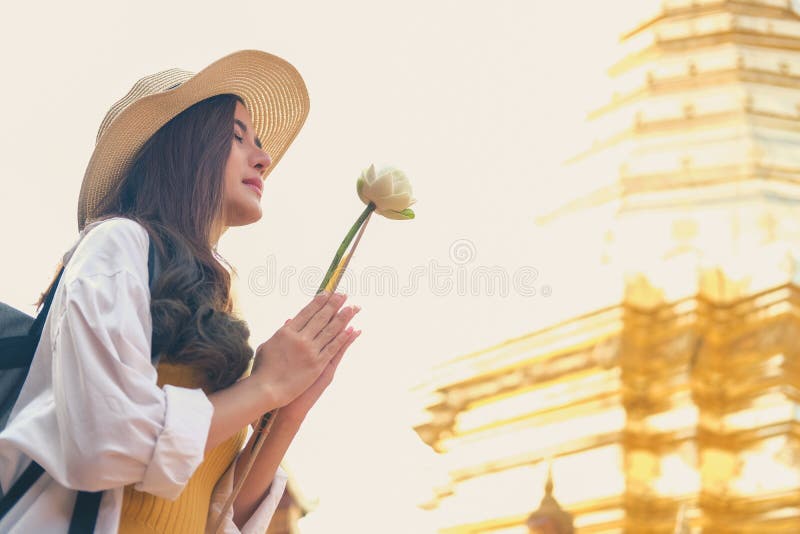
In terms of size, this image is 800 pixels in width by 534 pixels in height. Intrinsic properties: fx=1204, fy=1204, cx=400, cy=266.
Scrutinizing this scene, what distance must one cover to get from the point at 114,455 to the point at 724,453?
21.8 feet

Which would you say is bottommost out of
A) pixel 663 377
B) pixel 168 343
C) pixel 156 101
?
pixel 168 343

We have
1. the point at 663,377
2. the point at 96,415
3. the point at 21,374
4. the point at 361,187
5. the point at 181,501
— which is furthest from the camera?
the point at 663,377

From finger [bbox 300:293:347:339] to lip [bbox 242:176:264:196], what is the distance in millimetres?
344

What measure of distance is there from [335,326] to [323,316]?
27 mm

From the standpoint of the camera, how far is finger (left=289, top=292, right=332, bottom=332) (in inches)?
79.7

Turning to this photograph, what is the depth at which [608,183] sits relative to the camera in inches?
395

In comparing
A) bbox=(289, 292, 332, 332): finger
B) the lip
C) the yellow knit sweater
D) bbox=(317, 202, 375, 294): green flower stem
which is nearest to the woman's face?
the lip

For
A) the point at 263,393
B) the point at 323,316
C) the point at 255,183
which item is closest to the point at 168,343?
the point at 263,393

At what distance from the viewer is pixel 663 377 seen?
809 centimetres

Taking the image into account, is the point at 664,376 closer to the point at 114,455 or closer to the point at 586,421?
the point at 586,421

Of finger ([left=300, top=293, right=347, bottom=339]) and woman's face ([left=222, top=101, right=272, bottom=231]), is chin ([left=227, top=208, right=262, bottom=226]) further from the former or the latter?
finger ([left=300, top=293, right=347, bottom=339])

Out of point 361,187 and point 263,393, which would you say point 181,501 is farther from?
point 361,187

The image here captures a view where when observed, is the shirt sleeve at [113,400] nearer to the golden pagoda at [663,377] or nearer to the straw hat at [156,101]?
the straw hat at [156,101]

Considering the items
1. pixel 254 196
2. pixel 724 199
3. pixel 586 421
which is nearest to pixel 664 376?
pixel 586 421
